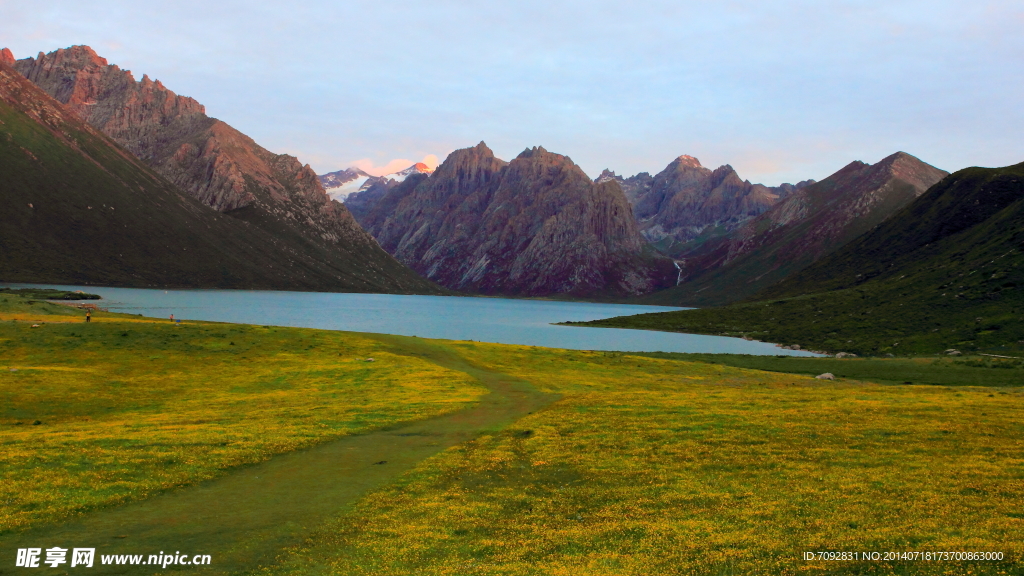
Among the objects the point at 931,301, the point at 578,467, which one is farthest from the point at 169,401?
the point at 931,301

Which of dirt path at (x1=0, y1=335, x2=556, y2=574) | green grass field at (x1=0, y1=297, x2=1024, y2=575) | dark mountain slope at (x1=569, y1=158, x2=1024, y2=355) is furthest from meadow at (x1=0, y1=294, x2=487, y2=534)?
dark mountain slope at (x1=569, y1=158, x2=1024, y2=355)

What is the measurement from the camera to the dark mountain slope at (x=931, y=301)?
9857 cm

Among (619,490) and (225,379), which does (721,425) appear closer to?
(619,490)

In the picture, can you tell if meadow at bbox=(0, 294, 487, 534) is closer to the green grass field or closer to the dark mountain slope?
the green grass field

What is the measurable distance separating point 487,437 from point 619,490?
30.7 ft

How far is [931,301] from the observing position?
121 metres

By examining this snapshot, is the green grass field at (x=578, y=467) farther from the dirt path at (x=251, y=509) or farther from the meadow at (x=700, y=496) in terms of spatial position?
the dirt path at (x=251, y=509)

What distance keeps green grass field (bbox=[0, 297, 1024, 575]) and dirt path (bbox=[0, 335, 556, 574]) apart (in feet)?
2.89

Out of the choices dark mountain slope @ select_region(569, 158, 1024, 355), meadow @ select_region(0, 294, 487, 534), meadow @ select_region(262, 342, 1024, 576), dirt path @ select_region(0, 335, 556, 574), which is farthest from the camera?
dark mountain slope @ select_region(569, 158, 1024, 355)

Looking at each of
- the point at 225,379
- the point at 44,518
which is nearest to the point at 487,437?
the point at 44,518

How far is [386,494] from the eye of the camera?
20266 mm

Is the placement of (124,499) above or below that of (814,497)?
below

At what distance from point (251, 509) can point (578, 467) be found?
475 inches

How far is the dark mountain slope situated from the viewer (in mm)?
98575
